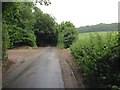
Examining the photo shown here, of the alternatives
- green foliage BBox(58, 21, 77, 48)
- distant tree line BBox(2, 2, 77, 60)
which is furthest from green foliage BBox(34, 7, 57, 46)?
green foliage BBox(58, 21, 77, 48)

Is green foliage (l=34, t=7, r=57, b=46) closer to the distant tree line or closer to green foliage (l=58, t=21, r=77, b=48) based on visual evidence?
the distant tree line

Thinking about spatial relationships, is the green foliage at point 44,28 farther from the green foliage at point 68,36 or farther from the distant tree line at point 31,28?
the green foliage at point 68,36

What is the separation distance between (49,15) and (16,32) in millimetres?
26989

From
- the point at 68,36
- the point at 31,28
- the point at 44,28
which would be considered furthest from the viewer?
the point at 44,28

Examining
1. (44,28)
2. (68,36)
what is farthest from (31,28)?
(44,28)

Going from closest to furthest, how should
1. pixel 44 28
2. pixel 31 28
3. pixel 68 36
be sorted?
Answer: 1. pixel 68 36
2. pixel 31 28
3. pixel 44 28

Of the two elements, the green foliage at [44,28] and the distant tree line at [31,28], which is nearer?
the distant tree line at [31,28]

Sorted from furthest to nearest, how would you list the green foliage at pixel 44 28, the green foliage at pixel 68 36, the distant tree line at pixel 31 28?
1. the green foliage at pixel 44 28
2. the green foliage at pixel 68 36
3. the distant tree line at pixel 31 28

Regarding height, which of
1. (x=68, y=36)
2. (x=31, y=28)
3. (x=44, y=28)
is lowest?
(x=68, y=36)

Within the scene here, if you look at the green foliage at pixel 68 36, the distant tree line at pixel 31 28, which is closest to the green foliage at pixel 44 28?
the distant tree line at pixel 31 28

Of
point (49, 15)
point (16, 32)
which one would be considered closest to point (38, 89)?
point (16, 32)

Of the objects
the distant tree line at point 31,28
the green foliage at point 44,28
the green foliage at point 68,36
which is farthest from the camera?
the green foliage at point 44,28

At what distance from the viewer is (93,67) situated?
11.0 meters

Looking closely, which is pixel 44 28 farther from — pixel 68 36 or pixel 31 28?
pixel 68 36
